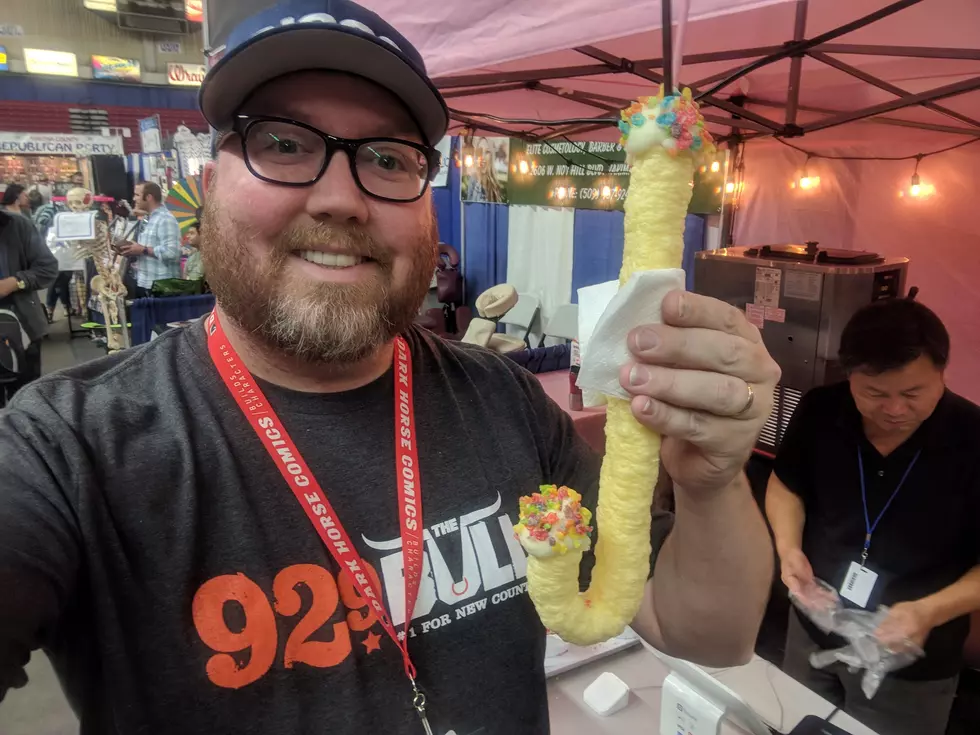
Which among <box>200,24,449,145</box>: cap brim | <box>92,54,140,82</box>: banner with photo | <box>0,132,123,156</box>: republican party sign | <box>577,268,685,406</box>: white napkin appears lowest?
<box>577,268,685,406</box>: white napkin

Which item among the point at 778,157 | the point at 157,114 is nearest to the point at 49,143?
the point at 157,114

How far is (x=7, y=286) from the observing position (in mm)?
5219

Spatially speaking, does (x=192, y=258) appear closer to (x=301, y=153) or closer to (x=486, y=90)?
(x=486, y=90)

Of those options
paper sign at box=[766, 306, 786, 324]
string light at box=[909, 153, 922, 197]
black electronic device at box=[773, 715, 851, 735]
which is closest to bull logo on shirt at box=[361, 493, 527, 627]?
black electronic device at box=[773, 715, 851, 735]

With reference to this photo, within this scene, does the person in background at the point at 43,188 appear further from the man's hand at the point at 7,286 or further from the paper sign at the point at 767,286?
the paper sign at the point at 767,286

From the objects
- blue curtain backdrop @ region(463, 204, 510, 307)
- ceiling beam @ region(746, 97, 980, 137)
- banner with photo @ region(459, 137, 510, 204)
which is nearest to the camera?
ceiling beam @ region(746, 97, 980, 137)

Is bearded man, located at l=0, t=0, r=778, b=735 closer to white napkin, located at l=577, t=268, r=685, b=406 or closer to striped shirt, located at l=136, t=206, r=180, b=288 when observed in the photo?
white napkin, located at l=577, t=268, r=685, b=406

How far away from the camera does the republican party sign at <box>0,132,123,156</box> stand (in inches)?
568

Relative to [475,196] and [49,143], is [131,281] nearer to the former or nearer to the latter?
[475,196]

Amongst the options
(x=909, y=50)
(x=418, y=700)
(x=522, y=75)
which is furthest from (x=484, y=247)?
(x=418, y=700)

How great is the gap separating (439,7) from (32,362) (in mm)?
5606

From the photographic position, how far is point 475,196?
10852mm

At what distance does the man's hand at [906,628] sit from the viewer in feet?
7.00

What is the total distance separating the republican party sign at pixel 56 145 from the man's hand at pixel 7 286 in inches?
453
